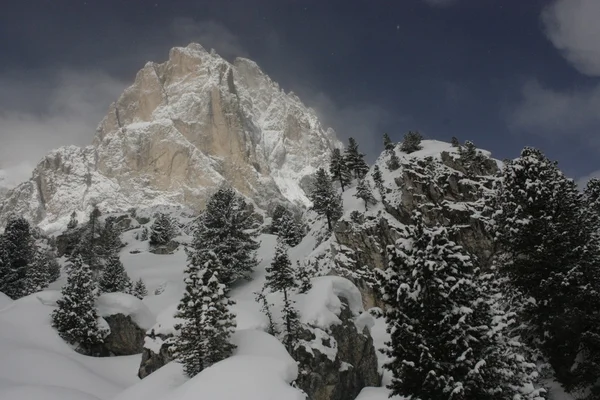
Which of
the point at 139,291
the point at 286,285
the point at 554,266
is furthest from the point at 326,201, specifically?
the point at 554,266

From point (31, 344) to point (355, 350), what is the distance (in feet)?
74.0

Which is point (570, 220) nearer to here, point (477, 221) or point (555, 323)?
point (555, 323)

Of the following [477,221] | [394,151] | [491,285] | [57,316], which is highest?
[394,151]

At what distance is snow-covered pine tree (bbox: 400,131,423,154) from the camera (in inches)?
2539

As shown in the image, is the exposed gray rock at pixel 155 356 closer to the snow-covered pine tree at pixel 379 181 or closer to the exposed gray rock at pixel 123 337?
the exposed gray rock at pixel 123 337

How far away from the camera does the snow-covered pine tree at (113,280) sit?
172 ft

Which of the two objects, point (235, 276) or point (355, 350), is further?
point (235, 276)

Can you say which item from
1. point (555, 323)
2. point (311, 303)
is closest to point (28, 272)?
point (311, 303)

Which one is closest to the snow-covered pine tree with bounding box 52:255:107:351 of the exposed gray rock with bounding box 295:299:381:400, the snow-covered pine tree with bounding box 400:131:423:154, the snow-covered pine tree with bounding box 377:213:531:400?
the exposed gray rock with bounding box 295:299:381:400

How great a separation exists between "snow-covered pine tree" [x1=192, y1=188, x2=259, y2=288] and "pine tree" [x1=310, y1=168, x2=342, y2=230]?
43.1 ft

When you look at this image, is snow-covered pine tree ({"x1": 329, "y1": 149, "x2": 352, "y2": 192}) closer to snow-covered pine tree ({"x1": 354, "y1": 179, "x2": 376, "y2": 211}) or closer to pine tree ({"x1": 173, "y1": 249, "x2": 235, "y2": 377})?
snow-covered pine tree ({"x1": 354, "y1": 179, "x2": 376, "y2": 211})

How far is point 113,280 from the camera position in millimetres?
52750

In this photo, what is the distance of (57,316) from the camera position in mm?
34312

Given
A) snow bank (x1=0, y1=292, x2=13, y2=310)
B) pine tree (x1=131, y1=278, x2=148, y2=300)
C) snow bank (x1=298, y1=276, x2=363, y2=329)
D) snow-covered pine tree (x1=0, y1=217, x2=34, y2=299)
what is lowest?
snow bank (x1=298, y1=276, x2=363, y2=329)
